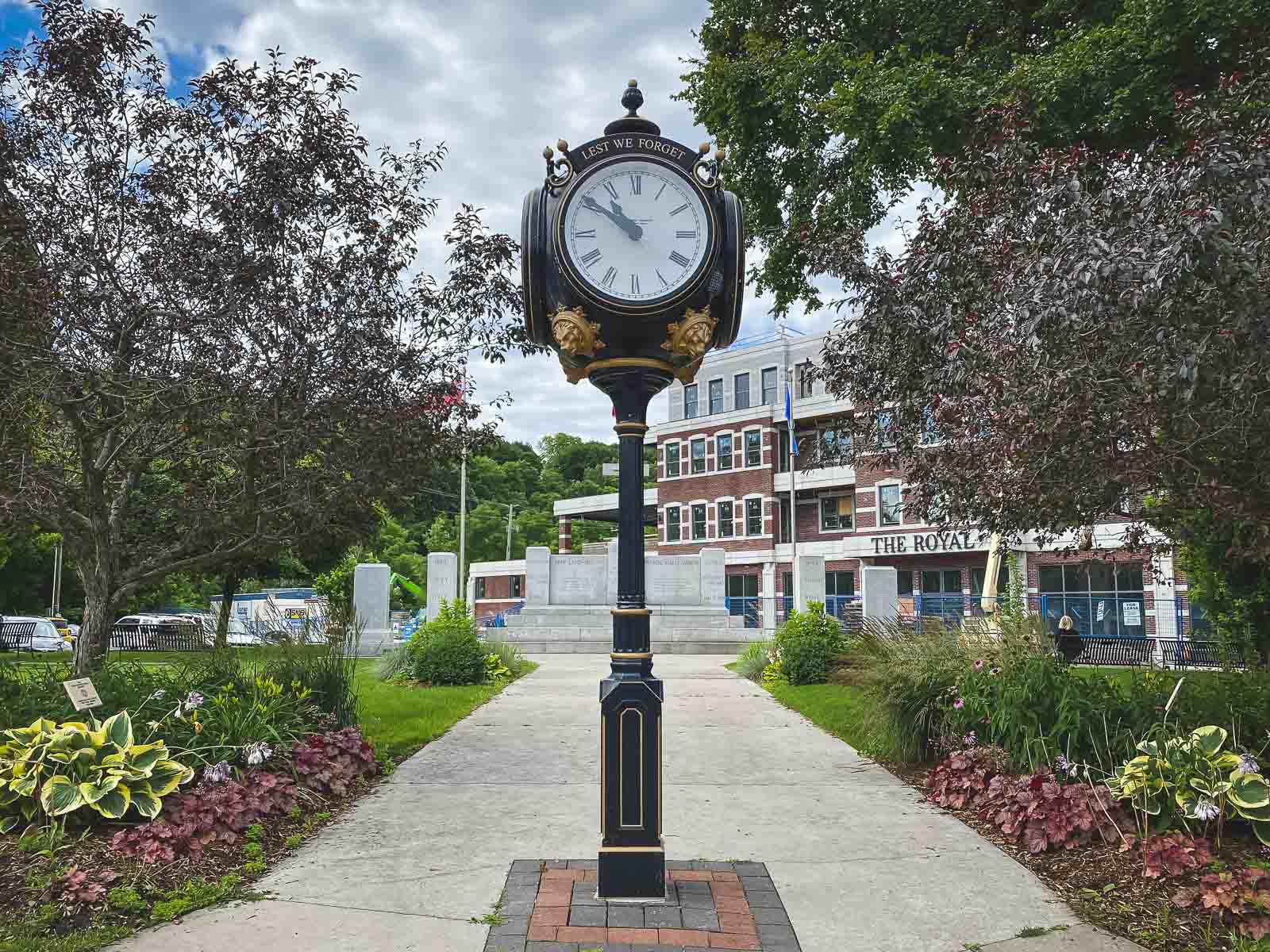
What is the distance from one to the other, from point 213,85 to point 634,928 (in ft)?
24.2

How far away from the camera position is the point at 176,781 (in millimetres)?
5906

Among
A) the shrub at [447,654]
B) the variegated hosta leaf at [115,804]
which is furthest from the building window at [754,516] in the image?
the variegated hosta leaf at [115,804]

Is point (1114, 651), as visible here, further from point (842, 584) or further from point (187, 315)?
point (187, 315)

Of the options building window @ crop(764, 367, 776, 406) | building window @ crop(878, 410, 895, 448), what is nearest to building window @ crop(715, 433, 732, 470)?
building window @ crop(764, 367, 776, 406)

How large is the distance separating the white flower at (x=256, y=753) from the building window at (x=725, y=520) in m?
43.1

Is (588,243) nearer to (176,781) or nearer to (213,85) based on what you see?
(176,781)

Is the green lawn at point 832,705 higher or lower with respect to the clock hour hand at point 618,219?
lower

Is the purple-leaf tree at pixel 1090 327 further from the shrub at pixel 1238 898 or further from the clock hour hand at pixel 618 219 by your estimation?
the shrub at pixel 1238 898

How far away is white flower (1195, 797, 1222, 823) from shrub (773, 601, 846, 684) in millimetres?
11094

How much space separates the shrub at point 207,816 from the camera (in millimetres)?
5418

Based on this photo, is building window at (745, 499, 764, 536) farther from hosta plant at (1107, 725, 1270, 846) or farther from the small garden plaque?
the small garden plaque

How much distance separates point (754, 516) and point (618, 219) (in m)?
43.7

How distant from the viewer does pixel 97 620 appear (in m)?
8.40

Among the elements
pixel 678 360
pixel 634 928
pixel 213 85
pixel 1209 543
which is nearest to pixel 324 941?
pixel 634 928
